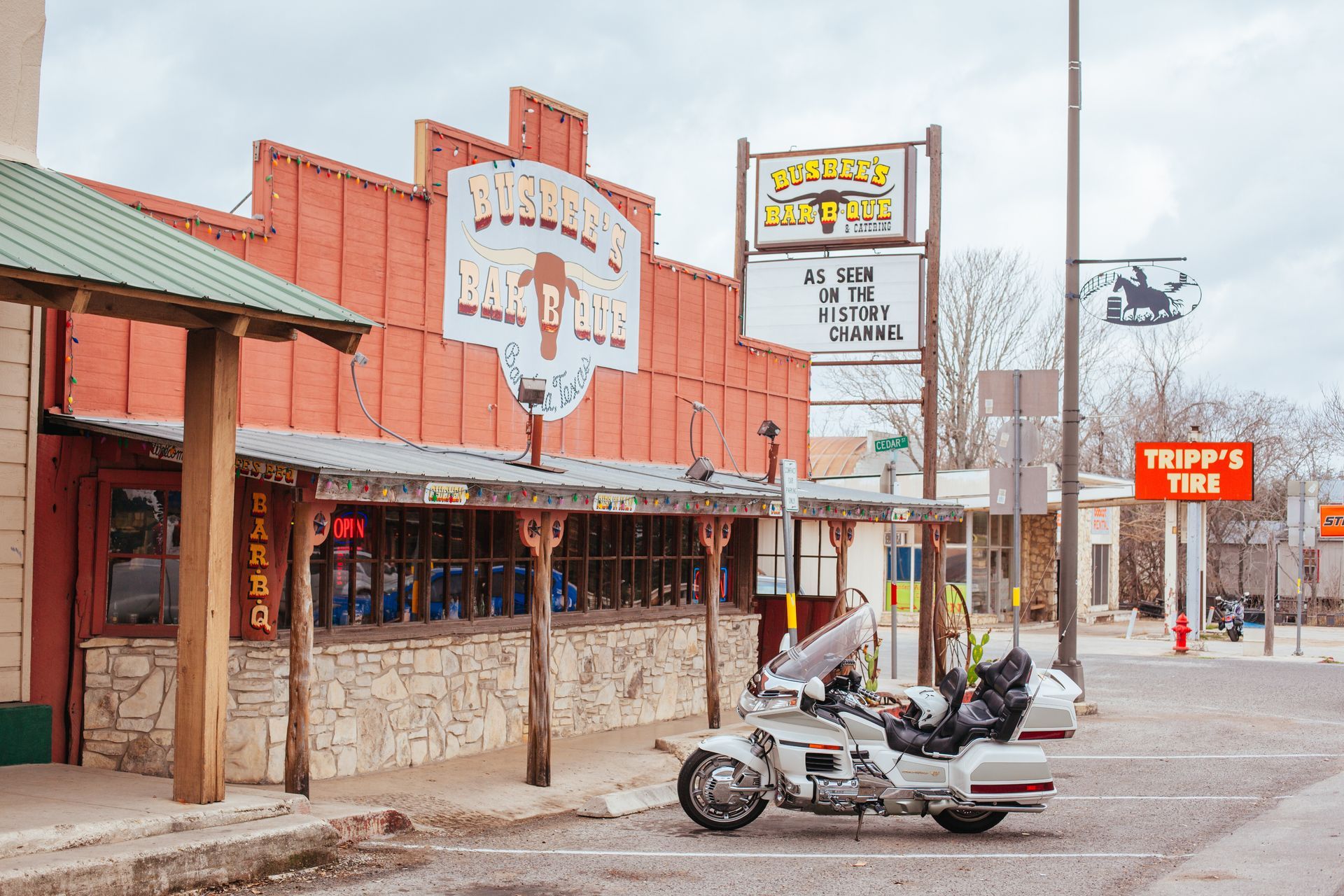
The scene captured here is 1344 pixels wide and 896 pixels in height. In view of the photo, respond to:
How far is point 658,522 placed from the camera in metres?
16.8

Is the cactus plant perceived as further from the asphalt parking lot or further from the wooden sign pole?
the wooden sign pole

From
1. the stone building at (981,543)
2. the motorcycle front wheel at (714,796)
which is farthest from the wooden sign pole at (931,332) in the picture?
the stone building at (981,543)

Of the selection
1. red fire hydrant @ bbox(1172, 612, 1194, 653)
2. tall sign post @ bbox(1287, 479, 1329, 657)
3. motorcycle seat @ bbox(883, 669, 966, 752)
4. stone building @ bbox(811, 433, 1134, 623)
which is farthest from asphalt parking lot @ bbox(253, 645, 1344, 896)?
stone building @ bbox(811, 433, 1134, 623)

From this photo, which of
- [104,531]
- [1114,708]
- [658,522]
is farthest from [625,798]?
[1114,708]

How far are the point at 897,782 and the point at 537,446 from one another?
17.0 ft

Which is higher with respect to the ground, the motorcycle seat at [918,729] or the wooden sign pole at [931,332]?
the wooden sign pole at [931,332]

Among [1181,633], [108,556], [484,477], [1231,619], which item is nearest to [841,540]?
[484,477]

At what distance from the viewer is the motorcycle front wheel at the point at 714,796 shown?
380 inches

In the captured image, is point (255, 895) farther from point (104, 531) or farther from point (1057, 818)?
point (1057, 818)

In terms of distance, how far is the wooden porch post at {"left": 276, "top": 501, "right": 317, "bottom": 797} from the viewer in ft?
31.5

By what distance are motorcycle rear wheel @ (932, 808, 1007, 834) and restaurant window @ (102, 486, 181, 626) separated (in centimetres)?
616

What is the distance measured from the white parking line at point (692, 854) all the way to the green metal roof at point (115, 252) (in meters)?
3.57

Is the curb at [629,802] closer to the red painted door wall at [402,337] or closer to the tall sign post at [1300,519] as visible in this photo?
the red painted door wall at [402,337]

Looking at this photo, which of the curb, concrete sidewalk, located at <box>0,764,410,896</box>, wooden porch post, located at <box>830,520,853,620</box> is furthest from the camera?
wooden porch post, located at <box>830,520,853,620</box>
